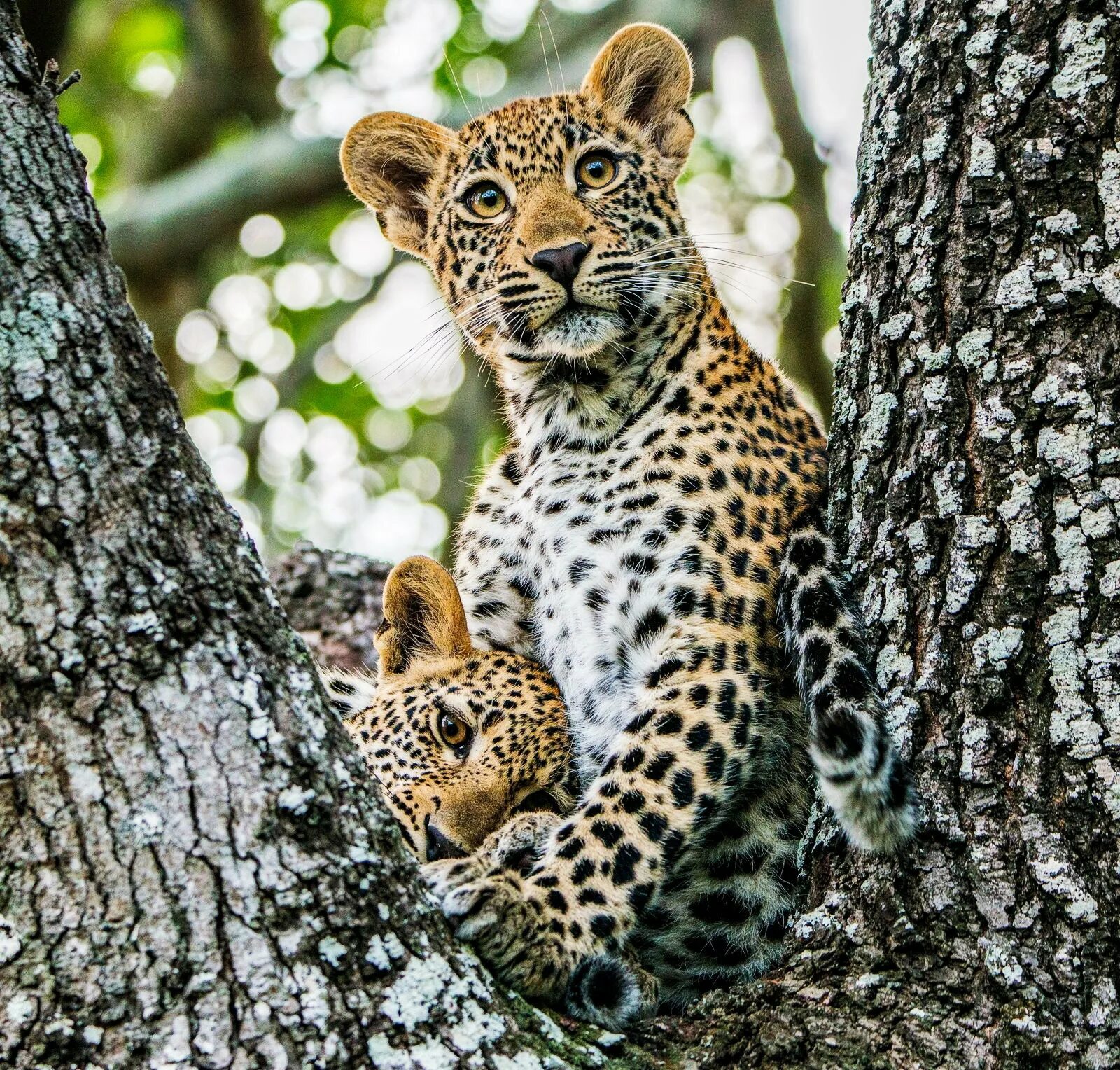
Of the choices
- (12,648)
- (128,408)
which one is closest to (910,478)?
(128,408)

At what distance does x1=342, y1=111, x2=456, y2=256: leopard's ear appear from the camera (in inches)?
237

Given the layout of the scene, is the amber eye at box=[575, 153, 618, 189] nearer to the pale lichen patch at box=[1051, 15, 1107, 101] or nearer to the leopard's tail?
the leopard's tail

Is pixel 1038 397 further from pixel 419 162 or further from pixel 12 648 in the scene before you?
pixel 419 162

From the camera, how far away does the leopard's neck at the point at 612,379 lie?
17.4 feet

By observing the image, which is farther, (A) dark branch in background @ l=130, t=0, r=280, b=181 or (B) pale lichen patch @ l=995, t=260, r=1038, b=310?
(A) dark branch in background @ l=130, t=0, r=280, b=181

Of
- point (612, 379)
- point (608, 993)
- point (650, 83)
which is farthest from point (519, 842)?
point (650, 83)

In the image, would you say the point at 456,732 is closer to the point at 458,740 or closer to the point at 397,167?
the point at 458,740

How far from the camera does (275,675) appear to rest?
2.89 metres

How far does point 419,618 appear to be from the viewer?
5.60 meters

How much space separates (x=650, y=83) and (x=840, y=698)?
3310 millimetres

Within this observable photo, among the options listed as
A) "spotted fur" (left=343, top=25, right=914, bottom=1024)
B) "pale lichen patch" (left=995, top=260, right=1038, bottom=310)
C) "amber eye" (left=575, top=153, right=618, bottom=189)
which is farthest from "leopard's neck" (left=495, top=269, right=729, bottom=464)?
"pale lichen patch" (left=995, top=260, right=1038, bottom=310)

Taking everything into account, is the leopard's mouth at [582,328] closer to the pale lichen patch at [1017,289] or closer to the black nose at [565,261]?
the black nose at [565,261]

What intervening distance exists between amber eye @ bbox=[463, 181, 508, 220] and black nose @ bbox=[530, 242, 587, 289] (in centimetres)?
64

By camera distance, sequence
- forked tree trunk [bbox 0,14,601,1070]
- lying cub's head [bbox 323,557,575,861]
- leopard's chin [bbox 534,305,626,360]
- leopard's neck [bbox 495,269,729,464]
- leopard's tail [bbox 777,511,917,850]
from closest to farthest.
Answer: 1. forked tree trunk [bbox 0,14,601,1070]
2. leopard's tail [bbox 777,511,917,850]
3. lying cub's head [bbox 323,557,575,861]
4. leopard's chin [bbox 534,305,626,360]
5. leopard's neck [bbox 495,269,729,464]
